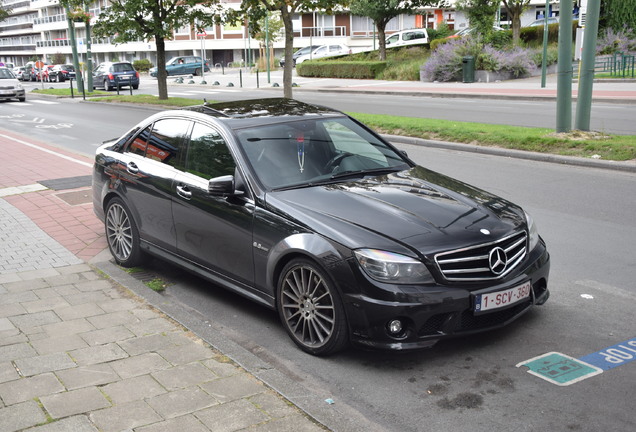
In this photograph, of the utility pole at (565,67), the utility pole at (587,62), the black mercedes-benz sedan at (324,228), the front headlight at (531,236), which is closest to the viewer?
the black mercedes-benz sedan at (324,228)

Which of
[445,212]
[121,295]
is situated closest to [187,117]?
[121,295]

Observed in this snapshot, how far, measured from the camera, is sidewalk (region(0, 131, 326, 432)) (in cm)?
372

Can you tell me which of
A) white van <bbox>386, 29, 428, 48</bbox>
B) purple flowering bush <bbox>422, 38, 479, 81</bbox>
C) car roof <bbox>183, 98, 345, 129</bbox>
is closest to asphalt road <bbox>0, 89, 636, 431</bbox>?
car roof <bbox>183, 98, 345, 129</bbox>

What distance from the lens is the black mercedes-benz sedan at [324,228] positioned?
4.32m

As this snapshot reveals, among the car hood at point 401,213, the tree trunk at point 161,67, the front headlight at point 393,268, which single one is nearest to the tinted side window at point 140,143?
the car hood at point 401,213

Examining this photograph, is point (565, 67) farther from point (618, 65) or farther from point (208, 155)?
point (618, 65)

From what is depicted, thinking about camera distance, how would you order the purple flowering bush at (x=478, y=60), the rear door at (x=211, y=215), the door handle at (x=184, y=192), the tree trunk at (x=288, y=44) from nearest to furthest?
the rear door at (x=211, y=215) → the door handle at (x=184, y=192) → the tree trunk at (x=288, y=44) → the purple flowering bush at (x=478, y=60)

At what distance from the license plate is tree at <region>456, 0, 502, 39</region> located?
34.4m

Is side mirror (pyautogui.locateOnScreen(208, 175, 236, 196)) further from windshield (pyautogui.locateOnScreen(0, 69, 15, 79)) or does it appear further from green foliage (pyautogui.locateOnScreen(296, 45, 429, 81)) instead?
windshield (pyautogui.locateOnScreen(0, 69, 15, 79))

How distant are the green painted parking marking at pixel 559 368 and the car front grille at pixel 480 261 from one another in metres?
0.58

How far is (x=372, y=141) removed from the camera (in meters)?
6.15

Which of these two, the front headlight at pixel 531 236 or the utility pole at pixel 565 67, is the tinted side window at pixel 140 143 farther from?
the utility pole at pixel 565 67

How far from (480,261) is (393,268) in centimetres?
58

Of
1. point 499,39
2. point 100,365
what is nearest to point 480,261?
point 100,365
